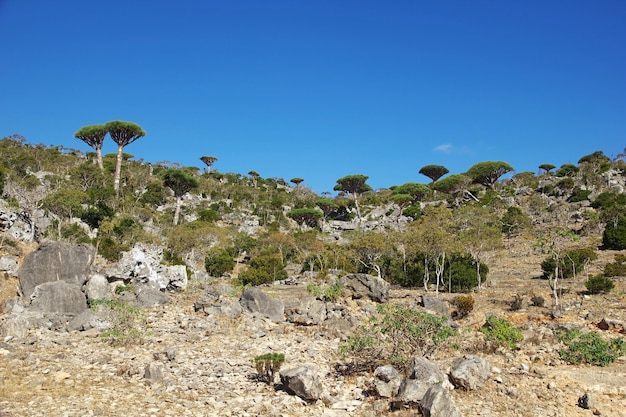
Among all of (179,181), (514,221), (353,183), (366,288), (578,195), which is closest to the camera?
(366,288)

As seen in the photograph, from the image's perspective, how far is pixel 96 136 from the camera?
5988cm

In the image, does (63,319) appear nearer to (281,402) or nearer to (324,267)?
(281,402)

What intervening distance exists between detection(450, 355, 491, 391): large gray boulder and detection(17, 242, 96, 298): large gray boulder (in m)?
14.5

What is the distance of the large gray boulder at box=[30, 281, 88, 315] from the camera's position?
15562 mm

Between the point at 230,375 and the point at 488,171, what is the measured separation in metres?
69.8

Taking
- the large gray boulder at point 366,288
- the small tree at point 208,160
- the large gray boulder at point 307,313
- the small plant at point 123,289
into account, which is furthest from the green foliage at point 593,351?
the small tree at point 208,160

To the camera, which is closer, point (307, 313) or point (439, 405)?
point (439, 405)

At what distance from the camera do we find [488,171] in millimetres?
72375

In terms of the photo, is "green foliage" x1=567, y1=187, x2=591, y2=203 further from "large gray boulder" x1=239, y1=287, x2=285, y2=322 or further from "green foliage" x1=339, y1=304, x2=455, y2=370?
"green foliage" x1=339, y1=304, x2=455, y2=370

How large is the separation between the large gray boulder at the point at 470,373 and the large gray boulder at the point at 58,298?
1340 centimetres

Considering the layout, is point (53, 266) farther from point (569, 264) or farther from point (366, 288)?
point (569, 264)

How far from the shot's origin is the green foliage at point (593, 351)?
1166 cm

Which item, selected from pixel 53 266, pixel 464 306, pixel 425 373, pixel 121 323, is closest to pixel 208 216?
pixel 53 266

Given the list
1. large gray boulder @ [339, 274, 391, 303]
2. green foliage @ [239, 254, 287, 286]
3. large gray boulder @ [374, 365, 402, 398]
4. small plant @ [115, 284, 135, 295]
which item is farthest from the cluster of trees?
large gray boulder @ [374, 365, 402, 398]
